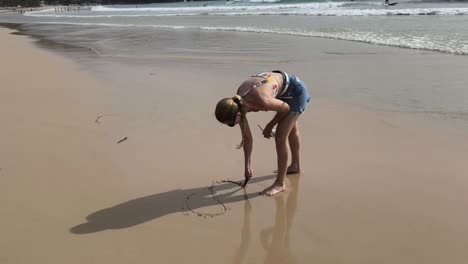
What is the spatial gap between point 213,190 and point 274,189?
20.0 inches

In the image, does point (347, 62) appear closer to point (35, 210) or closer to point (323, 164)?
point (323, 164)

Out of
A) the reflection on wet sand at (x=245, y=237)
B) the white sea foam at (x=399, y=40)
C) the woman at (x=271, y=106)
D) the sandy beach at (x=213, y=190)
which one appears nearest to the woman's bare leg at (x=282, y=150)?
the woman at (x=271, y=106)

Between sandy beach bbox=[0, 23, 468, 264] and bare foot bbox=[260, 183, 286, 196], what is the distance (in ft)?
0.19

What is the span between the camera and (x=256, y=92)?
3.54 m

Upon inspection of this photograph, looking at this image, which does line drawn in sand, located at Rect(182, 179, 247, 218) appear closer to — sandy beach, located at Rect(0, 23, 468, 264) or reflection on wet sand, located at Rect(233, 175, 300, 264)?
sandy beach, located at Rect(0, 23, 468, 264)

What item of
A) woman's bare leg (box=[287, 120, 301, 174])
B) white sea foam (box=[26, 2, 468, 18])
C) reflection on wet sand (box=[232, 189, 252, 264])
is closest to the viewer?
reflection on wet sand (box=[232, 189, 252, 264])

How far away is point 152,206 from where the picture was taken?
3.58 m

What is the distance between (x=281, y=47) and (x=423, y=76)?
213 inches

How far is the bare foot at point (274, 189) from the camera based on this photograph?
380 cm

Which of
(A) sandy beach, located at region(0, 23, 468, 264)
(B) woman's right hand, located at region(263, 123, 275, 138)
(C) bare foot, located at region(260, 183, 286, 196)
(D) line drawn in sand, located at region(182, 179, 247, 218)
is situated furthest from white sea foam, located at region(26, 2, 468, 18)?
(D) line drawn in sand, located at region(182, 179, 247, 218)

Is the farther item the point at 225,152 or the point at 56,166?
the point at 225,152

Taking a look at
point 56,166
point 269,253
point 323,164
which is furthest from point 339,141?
point 56,166

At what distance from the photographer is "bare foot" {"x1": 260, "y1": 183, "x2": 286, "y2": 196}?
3803 mm

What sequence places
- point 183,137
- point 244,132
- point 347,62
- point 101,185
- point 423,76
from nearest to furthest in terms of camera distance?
1. point 244,132
2. point 101,185
3. point 183,137
4. point 423,76
5. point 347,62
